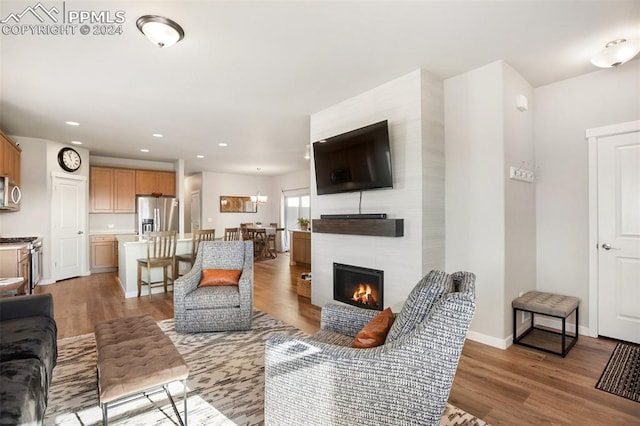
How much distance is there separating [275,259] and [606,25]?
7.78 metres

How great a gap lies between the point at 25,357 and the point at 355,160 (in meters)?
3.03

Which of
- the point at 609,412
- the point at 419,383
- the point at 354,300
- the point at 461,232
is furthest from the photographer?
the point at 354,300

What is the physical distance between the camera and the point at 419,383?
1283 mm

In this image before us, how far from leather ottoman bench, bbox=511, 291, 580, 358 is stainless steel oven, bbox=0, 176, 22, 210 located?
6581 millimetres

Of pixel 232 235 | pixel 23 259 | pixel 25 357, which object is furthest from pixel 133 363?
pixel 232 235

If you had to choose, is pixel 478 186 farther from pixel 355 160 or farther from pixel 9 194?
pixel 9 194

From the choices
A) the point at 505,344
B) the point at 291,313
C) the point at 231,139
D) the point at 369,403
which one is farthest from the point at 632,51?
the point at 231,139

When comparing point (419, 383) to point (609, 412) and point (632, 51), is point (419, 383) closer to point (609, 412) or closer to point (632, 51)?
point (609, 412)

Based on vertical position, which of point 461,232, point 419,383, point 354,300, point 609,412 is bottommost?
point 609,412

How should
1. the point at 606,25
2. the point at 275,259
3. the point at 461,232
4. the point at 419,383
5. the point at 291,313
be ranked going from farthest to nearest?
the point at 275,259 → the point at 291,313 → the point at 461,232 → the point at 606,25 → the point at 419,383

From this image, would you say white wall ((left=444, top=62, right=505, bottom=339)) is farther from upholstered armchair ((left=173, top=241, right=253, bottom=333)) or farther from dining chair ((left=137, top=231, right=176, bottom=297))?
dining chair ((left=137, top=231, right=176, bottom=297))

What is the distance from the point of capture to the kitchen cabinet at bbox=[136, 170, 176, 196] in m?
7.52

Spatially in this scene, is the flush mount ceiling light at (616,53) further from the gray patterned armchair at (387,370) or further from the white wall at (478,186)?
the gray patterned armchair at (387,370)

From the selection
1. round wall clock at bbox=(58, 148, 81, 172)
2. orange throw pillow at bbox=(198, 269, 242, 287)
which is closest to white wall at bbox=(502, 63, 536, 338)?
orange throw pillow at bbox=(198, 269, 242, 287)
